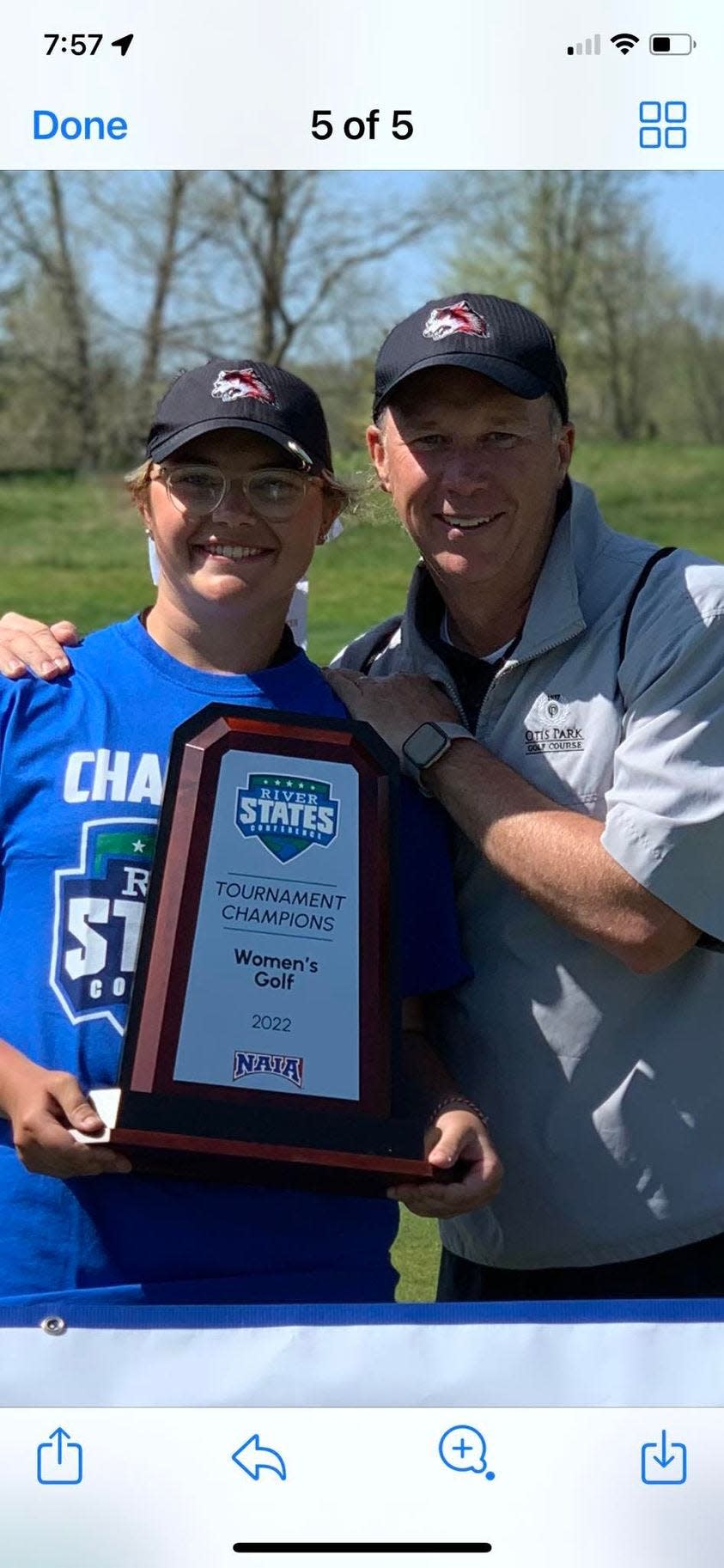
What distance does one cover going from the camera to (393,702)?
107 inches

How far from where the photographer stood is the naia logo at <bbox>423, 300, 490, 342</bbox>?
269cm

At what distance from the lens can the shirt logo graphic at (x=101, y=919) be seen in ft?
7.77

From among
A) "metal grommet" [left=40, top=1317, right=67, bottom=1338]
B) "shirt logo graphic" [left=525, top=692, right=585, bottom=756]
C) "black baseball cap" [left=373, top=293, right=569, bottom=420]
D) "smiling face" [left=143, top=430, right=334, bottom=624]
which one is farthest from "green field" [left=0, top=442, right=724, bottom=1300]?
"metal grommet" [left=40, top=1317, right=67, bottom=1338]

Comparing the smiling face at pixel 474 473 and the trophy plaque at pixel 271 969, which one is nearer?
the trophy plaque at pixel 271 969

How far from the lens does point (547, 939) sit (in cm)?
264

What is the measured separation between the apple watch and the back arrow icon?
0.89m

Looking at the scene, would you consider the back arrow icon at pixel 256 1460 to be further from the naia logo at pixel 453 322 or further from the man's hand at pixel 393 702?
the naia logo at pixel 453 322

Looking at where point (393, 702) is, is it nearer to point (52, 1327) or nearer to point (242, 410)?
point (242, 410)

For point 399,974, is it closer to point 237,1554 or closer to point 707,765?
point 707,765

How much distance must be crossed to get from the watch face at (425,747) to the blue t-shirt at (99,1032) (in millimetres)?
257
